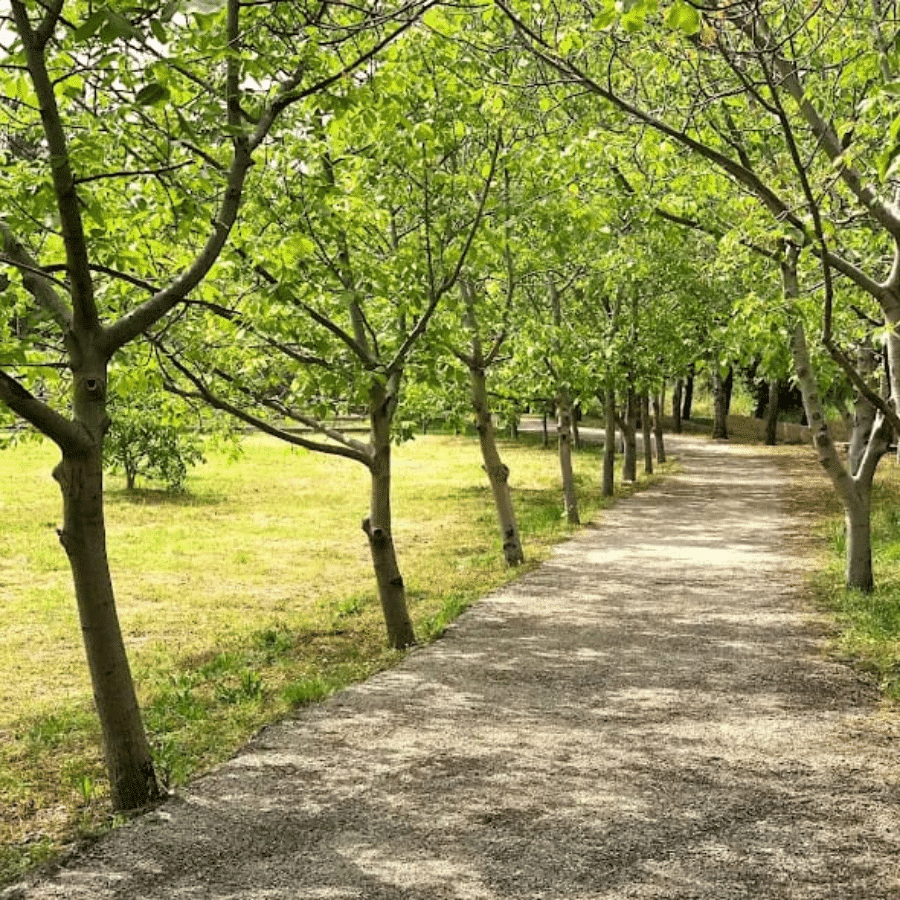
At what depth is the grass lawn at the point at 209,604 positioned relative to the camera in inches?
302

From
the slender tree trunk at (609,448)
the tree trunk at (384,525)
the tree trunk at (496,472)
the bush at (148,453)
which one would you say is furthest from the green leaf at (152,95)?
the slender tree trunk at (609,448)

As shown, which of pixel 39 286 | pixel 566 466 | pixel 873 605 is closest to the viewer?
pixel 39 286

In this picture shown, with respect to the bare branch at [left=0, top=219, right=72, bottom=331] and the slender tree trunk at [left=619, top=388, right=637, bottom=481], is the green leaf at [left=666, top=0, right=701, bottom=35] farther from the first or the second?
the slender tree trunk at [left=619, top=388, right=637, bottom=481]

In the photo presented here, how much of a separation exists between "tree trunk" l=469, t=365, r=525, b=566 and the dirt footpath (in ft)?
13.7

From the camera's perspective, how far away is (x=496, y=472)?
52.6 ft

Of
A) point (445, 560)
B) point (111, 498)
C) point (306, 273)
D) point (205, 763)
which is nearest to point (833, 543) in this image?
point (445, 560)

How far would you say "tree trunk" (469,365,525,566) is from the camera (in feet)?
51.6

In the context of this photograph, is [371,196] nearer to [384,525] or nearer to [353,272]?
[353,272]

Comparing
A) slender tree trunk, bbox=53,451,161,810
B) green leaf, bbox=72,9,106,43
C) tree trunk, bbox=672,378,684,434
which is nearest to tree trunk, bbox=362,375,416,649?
slender tree trunk, bbox=53,451,161,810

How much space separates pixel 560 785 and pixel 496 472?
9689 mm

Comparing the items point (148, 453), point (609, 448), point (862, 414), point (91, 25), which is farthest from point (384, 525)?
point (148, 453)

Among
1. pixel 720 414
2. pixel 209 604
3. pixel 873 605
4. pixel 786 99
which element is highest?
pixel 786 99

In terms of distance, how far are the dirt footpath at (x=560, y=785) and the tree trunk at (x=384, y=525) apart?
474 mm

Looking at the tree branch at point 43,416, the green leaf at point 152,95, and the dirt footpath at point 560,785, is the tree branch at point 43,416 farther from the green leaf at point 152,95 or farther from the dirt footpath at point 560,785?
the dirt footpath at point 560,785
